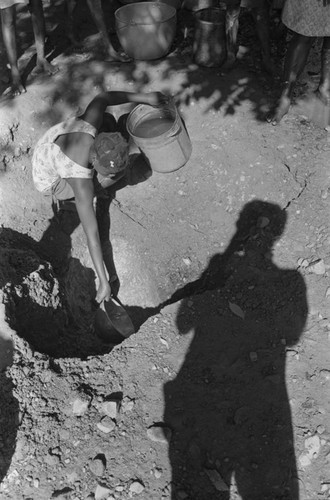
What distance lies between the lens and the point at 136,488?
8.48 ft

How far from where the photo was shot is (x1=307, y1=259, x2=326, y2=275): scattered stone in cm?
323

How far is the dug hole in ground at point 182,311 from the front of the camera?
8.74 feet

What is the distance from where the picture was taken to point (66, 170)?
3.28 metres

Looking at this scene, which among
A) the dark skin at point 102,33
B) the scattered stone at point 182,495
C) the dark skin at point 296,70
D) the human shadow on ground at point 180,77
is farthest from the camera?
the dark skin at point 102,33

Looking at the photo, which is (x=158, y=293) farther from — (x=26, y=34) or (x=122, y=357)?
(x=26, y=34)

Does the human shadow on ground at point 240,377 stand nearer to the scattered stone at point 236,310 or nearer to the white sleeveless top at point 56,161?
the scattered stone at point 236,310

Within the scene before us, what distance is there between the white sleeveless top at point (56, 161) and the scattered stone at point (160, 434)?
1568 mm

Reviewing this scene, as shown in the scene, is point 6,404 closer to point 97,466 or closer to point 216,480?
point 97,466

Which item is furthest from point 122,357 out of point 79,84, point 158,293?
point 79,84

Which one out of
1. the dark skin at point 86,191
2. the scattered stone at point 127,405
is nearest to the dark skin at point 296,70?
the dark skin at point 86,191

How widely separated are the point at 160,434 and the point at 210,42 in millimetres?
3249

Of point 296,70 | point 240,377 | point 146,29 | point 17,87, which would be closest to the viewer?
point 240,377

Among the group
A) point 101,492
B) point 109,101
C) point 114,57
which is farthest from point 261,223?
point 114,57

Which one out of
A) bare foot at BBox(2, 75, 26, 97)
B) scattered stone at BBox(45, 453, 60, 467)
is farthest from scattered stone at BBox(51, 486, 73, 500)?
bare foot at BBox(2, 75, 26, 97)
